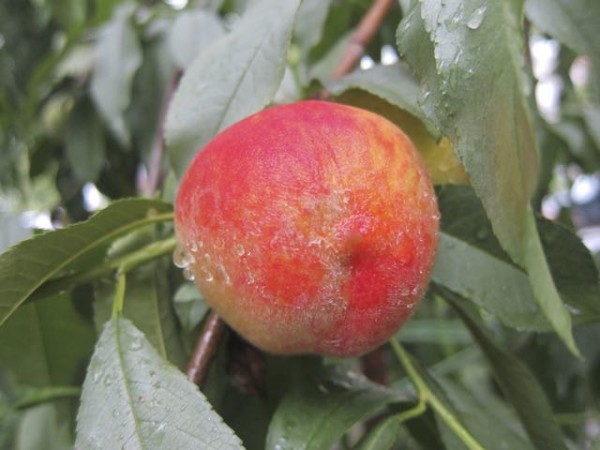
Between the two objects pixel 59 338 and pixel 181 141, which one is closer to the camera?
pixel 181 141

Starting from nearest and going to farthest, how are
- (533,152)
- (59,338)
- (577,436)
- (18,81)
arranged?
(533,152) < (59,338) < (577,436) < (18,81)

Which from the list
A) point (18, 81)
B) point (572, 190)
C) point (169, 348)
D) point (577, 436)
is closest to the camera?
point (169, 348)

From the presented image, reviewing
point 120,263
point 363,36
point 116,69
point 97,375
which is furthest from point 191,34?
point 97,375

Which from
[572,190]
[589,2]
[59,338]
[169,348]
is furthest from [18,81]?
[572,190]

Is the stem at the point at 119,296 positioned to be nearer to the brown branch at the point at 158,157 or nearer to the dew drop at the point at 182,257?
the dew drop at the point at 182,257

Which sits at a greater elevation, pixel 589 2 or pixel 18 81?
pixel 589 2

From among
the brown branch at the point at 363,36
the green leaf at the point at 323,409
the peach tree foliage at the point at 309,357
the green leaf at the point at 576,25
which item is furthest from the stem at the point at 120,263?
the green leaf at the point at 576,25

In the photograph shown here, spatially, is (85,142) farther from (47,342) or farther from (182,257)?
(182,257)

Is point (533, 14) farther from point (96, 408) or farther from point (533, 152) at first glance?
point (96, 408)
